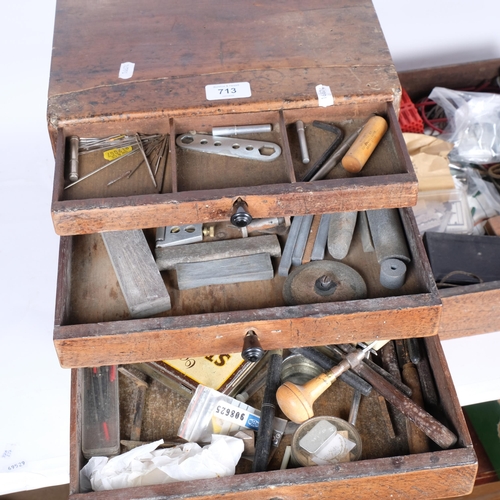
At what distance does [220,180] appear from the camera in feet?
4.84

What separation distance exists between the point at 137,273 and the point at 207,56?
1.76 feet

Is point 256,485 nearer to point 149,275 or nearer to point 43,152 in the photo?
point 149,275

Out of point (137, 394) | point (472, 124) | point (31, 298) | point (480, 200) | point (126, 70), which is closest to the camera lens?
point (126, 70)

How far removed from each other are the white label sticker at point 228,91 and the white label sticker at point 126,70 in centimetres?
19

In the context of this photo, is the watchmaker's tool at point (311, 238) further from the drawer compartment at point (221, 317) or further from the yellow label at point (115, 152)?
the yellow label at point (115, 152)

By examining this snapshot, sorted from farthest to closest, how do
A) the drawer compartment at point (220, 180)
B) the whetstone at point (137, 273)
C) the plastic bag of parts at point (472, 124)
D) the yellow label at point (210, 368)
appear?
the plastic bag of parts at point (472, 124), the yellow label at point (210, 368), the whetstone at point (137, 273), the drawer compartment at point (220, 180)

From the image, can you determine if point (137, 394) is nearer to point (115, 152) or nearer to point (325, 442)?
point (325, 442)

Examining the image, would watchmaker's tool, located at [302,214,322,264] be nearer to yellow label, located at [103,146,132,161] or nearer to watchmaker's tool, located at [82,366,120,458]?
yellow label, located at [103,146,132,161]

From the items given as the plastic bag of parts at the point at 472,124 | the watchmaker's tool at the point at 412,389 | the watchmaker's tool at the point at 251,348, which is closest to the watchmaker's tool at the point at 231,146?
the watchmaker's tool at the point at 251,348

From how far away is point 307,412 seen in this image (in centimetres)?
151

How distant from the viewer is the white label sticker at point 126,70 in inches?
61.6

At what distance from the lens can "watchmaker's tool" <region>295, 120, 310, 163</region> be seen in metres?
1.50

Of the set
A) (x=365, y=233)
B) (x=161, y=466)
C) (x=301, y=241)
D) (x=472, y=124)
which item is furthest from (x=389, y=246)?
(x=472, y=124)

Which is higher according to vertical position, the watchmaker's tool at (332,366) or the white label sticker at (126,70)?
the white label sticker at (126,70)
